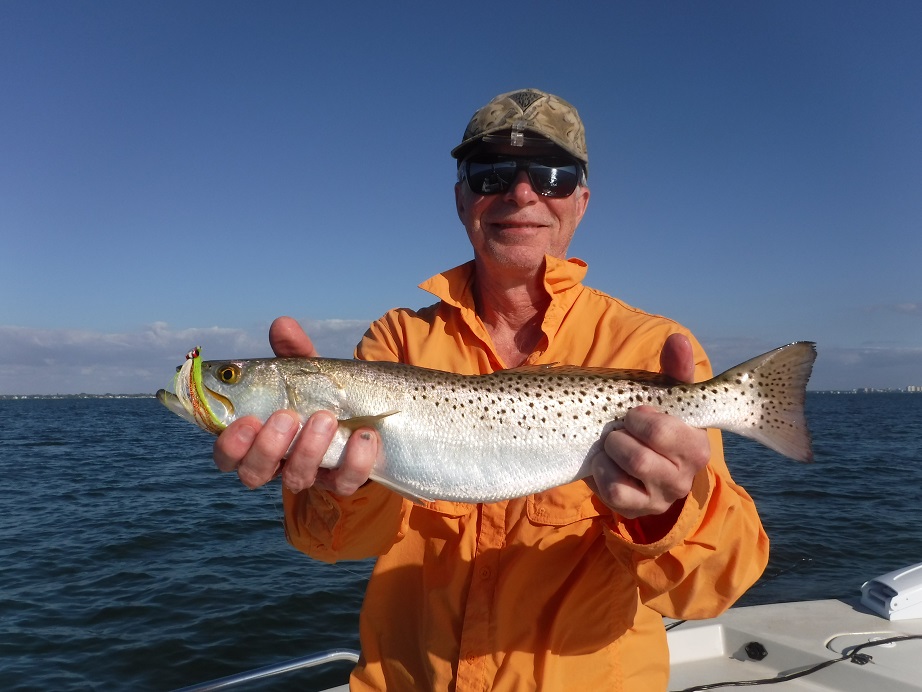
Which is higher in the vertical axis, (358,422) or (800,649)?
(358,422)

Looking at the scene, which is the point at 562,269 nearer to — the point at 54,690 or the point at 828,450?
the point at 54,690

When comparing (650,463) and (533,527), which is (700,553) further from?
(533,527)

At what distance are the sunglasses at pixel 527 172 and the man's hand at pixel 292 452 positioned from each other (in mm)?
1947

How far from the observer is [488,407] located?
366 centimetres

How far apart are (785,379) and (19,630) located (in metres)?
11.8

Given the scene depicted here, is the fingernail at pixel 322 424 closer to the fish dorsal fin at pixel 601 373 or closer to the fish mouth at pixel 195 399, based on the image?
the fish mouth at pixel 195 399

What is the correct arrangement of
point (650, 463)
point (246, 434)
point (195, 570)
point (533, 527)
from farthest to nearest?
point (195, 570)
point (533, 527)
point (246, 434)
point (650, 463)

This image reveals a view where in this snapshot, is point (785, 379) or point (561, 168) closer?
point (785, 379)

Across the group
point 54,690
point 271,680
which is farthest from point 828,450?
point 54,690

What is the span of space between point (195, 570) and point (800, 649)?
1124 cm

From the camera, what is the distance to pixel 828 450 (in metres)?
34.3

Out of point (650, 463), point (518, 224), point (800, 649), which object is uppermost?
point (518, 224)

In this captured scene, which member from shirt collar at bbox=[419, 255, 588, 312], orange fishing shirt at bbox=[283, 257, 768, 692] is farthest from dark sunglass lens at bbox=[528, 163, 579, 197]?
orange fishing shirt at bbox=[283, 257, 768, 692]

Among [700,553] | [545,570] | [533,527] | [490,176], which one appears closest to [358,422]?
[533,527]
